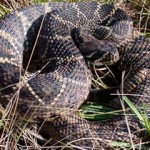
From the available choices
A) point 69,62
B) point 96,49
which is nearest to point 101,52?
point 96,49

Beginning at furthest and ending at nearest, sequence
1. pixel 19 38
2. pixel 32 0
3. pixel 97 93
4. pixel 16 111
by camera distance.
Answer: pixel 32 0
pixel 19 38
pixel 97 93
pixel 16 111

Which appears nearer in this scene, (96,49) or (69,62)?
(69,62)

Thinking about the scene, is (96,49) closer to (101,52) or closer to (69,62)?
(101,52)

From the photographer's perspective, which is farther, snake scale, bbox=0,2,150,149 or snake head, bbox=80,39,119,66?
snake head, bbox=80,39,119,66

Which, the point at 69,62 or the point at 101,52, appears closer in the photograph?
the point at 69,62

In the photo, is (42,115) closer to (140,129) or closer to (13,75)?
(13,75)

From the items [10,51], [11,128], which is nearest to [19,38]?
[10,51]
